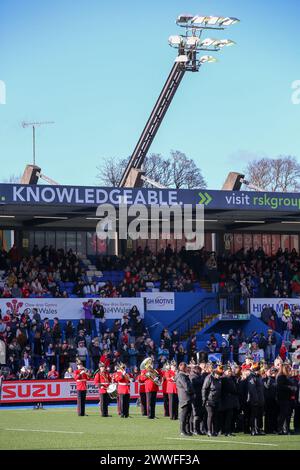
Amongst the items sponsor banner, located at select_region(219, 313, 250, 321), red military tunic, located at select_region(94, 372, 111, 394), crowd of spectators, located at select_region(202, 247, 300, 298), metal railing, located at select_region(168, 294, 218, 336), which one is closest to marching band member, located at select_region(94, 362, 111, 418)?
red military tunic, located at select_region(94, 372, 111, 394)

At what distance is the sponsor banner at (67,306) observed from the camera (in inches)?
1571

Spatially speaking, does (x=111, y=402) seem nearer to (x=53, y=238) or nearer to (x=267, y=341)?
(x=267, y=341)

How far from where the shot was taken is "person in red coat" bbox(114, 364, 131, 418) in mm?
27625

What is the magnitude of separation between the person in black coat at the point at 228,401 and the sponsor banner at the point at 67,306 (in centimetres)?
1822

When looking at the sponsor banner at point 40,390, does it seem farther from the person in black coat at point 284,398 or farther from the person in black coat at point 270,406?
the person in black coat at point 284,398

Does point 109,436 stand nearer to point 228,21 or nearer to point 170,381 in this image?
point 170,381

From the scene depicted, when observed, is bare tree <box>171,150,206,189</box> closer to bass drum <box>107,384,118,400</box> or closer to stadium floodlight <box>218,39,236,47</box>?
stadium floodlight <box>218,39,236,47</box>

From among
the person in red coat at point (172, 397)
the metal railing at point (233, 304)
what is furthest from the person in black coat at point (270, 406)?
the metal railing at point (233, 304)

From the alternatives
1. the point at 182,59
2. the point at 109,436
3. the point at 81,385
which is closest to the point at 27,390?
the point at 81,385

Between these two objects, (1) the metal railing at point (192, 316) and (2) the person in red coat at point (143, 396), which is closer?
(2) the person in red coat at point (143, 396)

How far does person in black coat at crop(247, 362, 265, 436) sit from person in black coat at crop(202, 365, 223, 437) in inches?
32.0

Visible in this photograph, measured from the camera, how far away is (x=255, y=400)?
74.2ft

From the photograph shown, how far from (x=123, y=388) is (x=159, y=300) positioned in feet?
50.9
